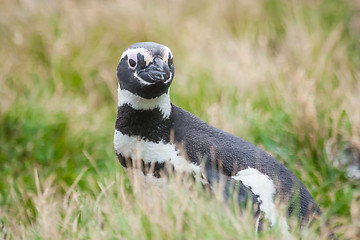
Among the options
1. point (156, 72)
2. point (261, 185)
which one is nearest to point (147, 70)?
point (156, 72)

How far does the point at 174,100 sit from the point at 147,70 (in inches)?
71.9

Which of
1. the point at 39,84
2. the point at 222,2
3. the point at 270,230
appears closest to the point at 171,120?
the point at 270,230

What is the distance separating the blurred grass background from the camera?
89.3 inches

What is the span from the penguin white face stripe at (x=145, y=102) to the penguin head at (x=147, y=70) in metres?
0.02

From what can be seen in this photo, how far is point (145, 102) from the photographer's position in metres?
2.17

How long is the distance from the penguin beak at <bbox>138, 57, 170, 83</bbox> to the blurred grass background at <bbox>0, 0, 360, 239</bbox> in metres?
0.46

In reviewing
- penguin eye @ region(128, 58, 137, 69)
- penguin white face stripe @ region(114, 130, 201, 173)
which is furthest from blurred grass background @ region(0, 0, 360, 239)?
penguin eye @ region(128, 58, 137, 69)

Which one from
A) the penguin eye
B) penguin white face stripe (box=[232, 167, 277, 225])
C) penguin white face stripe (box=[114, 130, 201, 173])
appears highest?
→ the penguin eye

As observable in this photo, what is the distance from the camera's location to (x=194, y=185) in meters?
2.15

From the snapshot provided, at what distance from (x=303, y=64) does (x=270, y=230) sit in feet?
8.25

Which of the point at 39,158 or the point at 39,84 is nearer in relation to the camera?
the point at 39,158

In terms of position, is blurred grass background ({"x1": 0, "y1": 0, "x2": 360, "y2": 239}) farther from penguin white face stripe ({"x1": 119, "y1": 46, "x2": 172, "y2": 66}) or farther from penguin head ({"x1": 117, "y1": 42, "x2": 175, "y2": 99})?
penguin white face stripe ({"x1": 119, "y1": 46, "x2": 172, "y2": 66})

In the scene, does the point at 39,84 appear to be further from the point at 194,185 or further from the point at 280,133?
the point at 194,185

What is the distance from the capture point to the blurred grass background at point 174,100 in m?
2.27
